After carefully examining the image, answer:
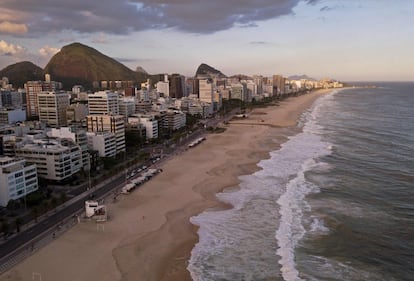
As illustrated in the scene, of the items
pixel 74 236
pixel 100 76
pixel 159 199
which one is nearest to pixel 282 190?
pixel 159 199

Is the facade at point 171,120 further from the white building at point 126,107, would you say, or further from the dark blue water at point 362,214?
the dark blue water at point 362,214

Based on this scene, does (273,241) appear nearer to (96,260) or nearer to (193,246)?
(193,246)

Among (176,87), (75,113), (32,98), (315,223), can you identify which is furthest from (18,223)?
(176,87)

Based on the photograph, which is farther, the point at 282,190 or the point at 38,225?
the point at 282,190

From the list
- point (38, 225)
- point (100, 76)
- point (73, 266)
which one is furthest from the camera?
point (100, 76)

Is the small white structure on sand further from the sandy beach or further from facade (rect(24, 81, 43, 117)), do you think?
Answer: facade (rect(24, 81, 43, 117))

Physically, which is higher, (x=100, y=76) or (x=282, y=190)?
(x=100, y=76)

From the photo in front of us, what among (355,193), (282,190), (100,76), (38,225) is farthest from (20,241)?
(100,76)

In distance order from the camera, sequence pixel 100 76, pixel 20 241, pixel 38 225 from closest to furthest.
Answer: pixel 20 241 < pixel 38 225 < pixel 100 76
